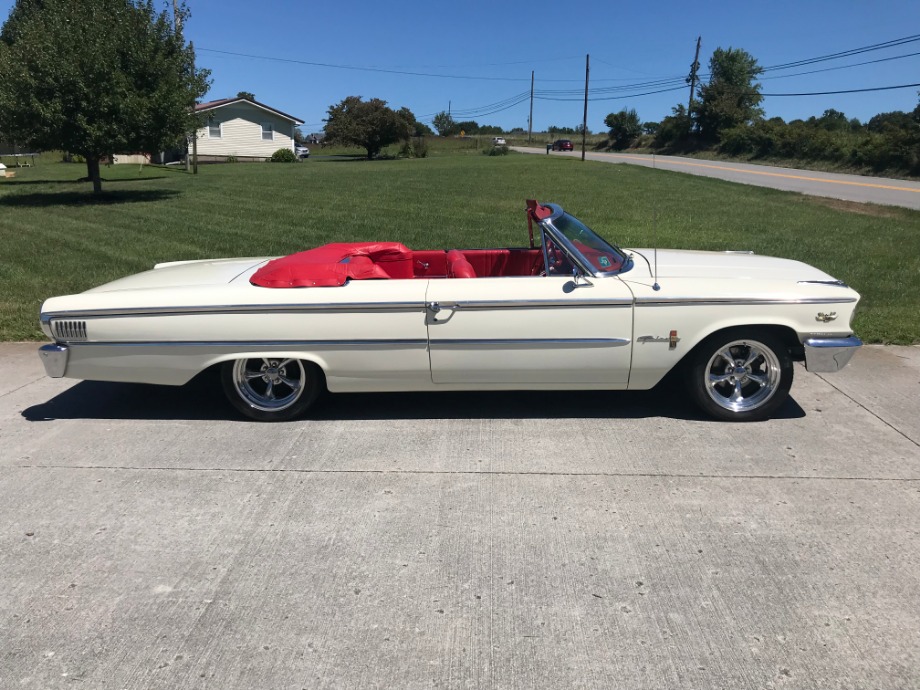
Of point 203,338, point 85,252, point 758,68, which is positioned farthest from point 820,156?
point 203,338

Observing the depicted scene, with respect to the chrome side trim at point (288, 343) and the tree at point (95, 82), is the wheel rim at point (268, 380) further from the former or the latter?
the tree at point (95, 82)

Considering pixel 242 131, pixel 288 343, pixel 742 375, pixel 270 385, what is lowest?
pixel 270 385

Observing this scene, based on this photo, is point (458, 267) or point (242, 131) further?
point (242, 131)

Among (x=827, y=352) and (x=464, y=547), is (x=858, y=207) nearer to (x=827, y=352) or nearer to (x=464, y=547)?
(x=827, y=352)

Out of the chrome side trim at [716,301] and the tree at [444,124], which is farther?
the tree at [444,124]

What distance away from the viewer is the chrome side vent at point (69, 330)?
438 centimetres

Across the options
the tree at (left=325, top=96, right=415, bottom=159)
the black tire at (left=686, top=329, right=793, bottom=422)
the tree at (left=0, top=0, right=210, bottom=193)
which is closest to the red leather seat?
the black tire at (left=686, top=329, right=793, bottom=422)

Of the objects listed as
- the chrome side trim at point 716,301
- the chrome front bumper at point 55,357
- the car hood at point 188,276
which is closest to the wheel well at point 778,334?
the chrome side trim at point 716,301

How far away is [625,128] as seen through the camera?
243 ft

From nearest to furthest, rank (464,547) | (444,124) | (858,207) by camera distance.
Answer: (464,547) < (858,207) < (444,124)

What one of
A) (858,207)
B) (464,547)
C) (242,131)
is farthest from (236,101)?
(464,547)

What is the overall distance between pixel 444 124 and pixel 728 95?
59888 mm

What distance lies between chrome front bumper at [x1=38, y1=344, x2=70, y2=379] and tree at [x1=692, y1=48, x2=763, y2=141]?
58.1 m

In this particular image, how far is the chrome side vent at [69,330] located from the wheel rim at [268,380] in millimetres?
923
